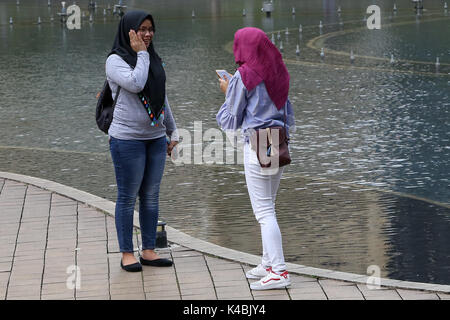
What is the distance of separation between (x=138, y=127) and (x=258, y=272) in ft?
4.22

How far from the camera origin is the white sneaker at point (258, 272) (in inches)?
247

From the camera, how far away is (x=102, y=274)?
6.56 m

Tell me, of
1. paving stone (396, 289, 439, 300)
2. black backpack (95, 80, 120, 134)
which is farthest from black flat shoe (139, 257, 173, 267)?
paving stone (396, 289, 439, 300)

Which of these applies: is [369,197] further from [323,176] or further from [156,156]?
[156,156]

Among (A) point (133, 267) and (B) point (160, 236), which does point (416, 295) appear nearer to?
(A) point (133, 267)

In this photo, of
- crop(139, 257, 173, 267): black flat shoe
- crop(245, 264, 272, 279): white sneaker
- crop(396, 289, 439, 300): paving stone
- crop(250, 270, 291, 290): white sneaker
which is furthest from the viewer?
crop(139, 257, 173, 267): black flat shoe

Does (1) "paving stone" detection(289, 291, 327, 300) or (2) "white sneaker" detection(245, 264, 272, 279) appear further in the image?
(2) "white sneaker" detection(245, 264, 272, 279)

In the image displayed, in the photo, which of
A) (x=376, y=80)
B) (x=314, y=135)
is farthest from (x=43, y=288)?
(x=376, y=80)

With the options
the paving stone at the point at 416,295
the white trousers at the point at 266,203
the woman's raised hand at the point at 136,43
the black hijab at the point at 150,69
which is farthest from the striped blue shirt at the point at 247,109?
the paving stone at the point at 416,295

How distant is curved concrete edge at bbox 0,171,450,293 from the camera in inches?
240

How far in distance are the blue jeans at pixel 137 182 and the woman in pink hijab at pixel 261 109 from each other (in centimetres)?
73

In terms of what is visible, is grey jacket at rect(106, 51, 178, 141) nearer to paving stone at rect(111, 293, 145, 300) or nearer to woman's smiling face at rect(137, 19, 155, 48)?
woman's smiling face at rect(137, 19, 155, 48)

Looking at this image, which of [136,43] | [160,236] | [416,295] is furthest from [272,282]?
[136,43]

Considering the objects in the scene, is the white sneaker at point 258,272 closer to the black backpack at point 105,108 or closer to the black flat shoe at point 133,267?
the black flat shoe at point 133,267
